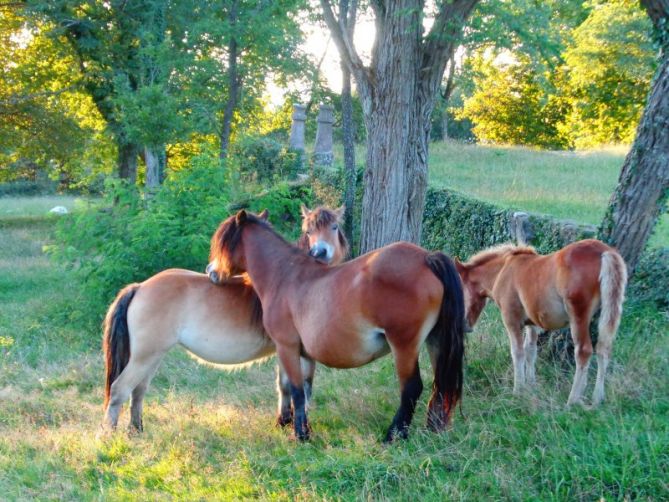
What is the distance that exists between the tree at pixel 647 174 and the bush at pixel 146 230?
267 inches

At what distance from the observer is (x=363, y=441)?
4.98 metres

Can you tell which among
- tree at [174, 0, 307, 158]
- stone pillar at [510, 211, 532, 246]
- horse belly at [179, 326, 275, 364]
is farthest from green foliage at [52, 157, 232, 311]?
tree at [174, 0, 307, 158]

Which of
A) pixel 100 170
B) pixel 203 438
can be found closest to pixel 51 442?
pixel 203 438

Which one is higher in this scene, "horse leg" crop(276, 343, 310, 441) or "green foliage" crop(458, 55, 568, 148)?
"green foliage" crop(458, 55, 568, 148)

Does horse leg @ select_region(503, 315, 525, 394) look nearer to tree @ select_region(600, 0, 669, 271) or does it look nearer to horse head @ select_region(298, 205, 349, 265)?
tree @ select_region(600, 0, 669, 271)

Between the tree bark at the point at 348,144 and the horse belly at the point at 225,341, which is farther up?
the tree bark at the point at 348,144

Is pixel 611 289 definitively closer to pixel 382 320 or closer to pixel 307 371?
pixel 382 320

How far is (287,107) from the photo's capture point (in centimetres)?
3859

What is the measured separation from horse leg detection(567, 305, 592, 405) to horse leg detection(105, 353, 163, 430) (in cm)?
370

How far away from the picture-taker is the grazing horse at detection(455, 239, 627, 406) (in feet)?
16.5

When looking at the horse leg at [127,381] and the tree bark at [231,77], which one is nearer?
the horse leg at [127,381]

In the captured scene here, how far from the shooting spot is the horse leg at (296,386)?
536cm

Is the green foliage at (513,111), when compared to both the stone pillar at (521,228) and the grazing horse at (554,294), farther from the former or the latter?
the grazing horse at (554,294)

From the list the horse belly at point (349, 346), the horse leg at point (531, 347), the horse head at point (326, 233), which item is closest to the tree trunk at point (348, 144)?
the horse head at point (326, 233)
